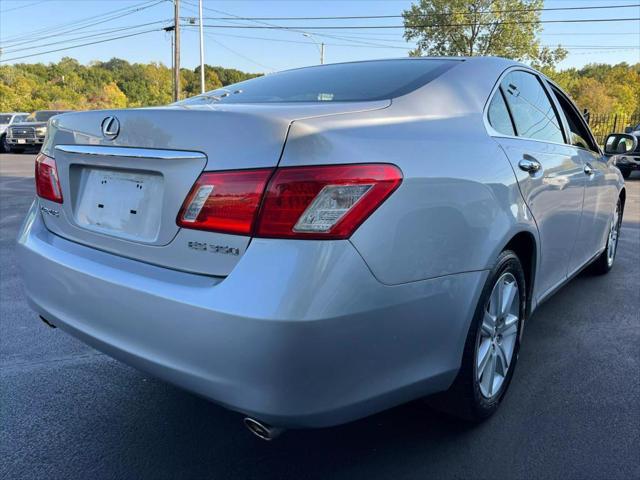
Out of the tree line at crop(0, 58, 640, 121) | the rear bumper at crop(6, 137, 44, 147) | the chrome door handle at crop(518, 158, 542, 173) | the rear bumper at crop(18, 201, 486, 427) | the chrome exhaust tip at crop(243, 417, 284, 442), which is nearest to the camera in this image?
the rear bumper at crop(18, 201, 486, 427)

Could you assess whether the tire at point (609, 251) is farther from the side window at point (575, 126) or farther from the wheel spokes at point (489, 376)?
the wheel spokes at point (489, 376)

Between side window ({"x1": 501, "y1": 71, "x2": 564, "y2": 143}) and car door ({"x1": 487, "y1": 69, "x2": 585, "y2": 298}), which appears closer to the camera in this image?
car door ({"x1": 487, "y1": 69, "x2": 585, "y2": 298})

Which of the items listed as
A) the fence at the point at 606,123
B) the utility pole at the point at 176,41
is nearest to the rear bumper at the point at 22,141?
the utility pole at the point at 176,41

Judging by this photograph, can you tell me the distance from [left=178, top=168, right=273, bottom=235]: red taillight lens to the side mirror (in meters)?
3.82

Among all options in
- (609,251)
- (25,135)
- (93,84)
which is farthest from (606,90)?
(93,84)

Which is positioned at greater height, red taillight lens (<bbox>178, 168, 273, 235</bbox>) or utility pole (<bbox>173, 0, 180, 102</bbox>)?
utility pole (<bbox>173, 0, 180, 102</bbox>)

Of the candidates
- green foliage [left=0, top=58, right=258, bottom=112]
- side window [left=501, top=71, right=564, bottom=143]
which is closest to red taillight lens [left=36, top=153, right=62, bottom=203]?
side window [left=501, top=71, right=564, bottom=143]

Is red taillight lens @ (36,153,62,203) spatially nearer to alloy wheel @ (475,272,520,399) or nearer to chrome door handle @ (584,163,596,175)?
alloy wheel @ (475,272,520,399)

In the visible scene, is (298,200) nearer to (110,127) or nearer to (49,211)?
(110,127)

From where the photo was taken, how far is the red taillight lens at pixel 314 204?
153 cm

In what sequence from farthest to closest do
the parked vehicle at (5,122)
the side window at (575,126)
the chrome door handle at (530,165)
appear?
the parked vehicle at (5,122)
the side window at (575,126)
the chrome door handle at (530,165)

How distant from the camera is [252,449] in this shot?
219cm

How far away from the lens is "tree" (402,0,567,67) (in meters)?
37.9

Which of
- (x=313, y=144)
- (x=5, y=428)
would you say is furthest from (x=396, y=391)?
(x=5, y=428)
